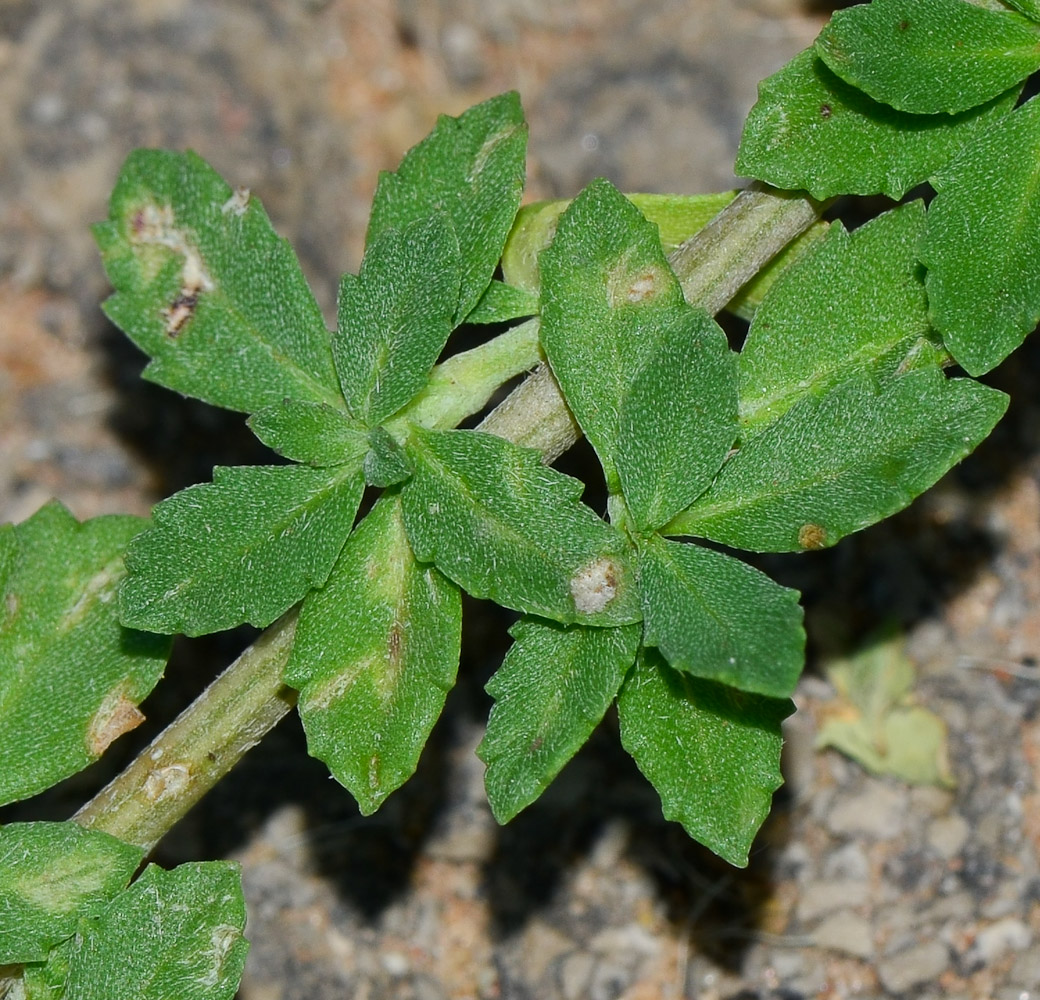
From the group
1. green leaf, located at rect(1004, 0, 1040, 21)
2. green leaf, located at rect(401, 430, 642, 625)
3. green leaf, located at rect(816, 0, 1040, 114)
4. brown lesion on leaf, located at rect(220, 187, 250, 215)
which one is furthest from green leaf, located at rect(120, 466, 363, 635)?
green leaf, located at rect(1004, 0, 1040, 21)

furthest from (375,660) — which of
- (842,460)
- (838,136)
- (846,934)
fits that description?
(846,934)

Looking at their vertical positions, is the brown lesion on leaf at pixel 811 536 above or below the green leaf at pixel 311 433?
below

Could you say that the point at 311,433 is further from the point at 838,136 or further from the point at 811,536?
the point at 838,136

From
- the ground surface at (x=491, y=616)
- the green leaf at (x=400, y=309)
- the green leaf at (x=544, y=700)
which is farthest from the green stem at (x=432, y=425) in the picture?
the ground surface at (x=491, y=616)

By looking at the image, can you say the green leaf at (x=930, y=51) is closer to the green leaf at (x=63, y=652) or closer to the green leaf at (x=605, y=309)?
the green leaf at (x=605, y=309)

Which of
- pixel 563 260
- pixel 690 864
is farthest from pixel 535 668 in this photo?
pixel 690 864

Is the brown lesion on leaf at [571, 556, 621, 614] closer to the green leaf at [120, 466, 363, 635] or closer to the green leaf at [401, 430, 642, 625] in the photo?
the green leaf at [401, 430, 642, 625]

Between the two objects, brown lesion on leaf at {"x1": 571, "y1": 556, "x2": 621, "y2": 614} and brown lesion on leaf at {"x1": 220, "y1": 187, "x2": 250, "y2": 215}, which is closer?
brown lesion on leaf at {"x1": 571, "y1": 556, "x2": 621, "y2": 614}
